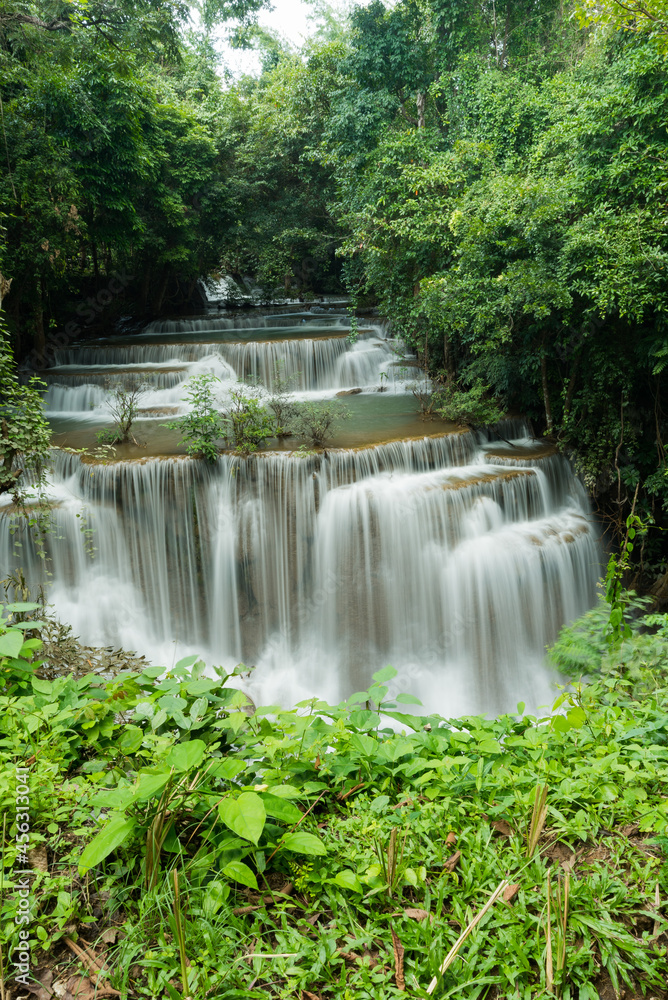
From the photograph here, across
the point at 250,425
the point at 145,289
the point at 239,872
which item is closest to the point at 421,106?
the point at 250,425

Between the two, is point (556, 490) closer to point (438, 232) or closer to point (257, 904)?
point (438, 232)

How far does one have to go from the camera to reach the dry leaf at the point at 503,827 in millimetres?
1848

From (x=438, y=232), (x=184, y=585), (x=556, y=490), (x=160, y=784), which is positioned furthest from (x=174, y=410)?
(x=160, y=784)

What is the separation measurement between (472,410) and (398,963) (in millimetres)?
7847

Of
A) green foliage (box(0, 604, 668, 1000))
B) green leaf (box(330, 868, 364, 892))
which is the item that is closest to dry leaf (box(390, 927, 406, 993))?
green foliage (box(0, 604, 668, 1000))

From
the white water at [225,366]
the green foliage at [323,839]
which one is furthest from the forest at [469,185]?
the green foliage at [323,839]

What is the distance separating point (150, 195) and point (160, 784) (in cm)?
1623

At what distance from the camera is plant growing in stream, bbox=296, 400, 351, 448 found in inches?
302

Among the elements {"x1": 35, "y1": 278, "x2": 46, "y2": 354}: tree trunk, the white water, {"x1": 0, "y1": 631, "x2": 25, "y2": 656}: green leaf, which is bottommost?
{"x1": 0, "y1": 631, "x2": 25, "y2": 656}: green leaf

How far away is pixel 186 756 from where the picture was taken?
5.13 feet

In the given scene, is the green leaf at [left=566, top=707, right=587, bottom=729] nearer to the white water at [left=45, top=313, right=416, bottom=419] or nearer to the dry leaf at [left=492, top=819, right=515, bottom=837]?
the dry leaf at [left=492, top=819, right=515, bottom=837]

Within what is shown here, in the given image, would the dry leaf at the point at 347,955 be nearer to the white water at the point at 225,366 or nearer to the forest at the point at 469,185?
the forest at the point at 469,185

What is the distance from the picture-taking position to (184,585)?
6914 mm

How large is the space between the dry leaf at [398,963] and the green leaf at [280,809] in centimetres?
38
